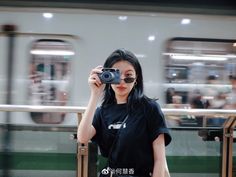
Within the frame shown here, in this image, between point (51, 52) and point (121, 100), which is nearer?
point (121, 100)

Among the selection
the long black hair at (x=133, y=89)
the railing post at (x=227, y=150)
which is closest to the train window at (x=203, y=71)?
the railing post at (x=227, y=150)

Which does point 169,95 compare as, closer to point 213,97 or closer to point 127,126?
point 213,97

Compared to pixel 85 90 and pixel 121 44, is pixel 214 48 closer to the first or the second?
pixel 121 44

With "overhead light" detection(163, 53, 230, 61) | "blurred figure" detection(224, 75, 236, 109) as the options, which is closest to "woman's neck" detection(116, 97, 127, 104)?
"overhead light" detection(163, 53, 230, 61)

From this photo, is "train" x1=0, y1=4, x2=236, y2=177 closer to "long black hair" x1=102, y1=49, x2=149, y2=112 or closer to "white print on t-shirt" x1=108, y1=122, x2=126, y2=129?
"long black hair" x1=102, y1=49, x2=149, y2=112

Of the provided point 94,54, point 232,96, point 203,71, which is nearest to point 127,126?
point 94,54

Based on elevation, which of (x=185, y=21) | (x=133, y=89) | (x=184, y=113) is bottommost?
(x=184, y=113)

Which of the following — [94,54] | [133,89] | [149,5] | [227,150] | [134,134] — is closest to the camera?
[134,134]

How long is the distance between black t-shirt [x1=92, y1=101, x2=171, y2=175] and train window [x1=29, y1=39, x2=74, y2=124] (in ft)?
9.15

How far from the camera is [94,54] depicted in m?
4.50

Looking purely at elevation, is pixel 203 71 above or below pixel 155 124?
above

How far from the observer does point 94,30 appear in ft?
14.9

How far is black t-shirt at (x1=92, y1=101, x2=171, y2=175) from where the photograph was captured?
1695mm

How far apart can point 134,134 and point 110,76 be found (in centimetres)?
27
